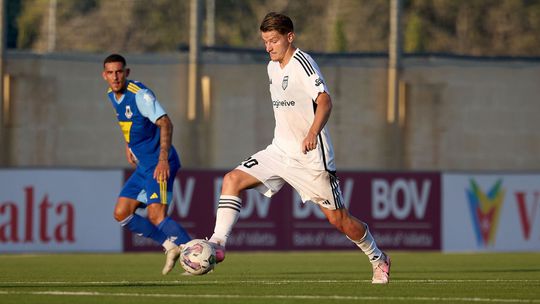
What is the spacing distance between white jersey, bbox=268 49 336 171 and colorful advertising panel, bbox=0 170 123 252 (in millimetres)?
10197

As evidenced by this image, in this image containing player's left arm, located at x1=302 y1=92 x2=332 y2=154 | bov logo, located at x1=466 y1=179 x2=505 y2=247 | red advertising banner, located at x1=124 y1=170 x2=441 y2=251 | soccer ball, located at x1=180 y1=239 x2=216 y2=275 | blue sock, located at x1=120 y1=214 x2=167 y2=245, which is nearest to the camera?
soccer ball, located at x1=180 y1=239 x2=216 y2=275

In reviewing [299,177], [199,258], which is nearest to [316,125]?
[299,177]

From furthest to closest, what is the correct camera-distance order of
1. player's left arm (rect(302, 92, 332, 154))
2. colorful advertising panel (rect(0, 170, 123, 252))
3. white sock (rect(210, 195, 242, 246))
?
colorful advertising panel (rect(0, 170, 123, 252)) < white sock (rect(210, 195, 242, 246)) < player's left arm (rect(302, 92, 332, 154))

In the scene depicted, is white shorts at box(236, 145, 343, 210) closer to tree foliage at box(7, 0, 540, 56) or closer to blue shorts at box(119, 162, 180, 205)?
blue shorts at box(119, 162, 180, 205)

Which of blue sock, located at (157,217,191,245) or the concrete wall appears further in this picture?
the concrete wall

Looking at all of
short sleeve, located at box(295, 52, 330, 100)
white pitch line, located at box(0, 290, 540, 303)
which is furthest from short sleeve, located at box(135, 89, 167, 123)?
white pitch line, located at box(0, 290, 540, 303)

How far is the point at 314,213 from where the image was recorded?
21297 millimetres

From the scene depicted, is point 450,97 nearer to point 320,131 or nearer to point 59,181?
point 59,181

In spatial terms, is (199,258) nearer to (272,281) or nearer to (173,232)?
(272,281)

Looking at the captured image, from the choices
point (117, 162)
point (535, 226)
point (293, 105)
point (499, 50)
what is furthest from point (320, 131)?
point (499, 50)

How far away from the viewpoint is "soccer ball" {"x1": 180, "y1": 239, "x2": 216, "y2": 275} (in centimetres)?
983

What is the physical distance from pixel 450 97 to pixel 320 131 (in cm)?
1809

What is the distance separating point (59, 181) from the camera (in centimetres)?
2031

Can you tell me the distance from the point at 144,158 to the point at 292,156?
3082 millimetres
